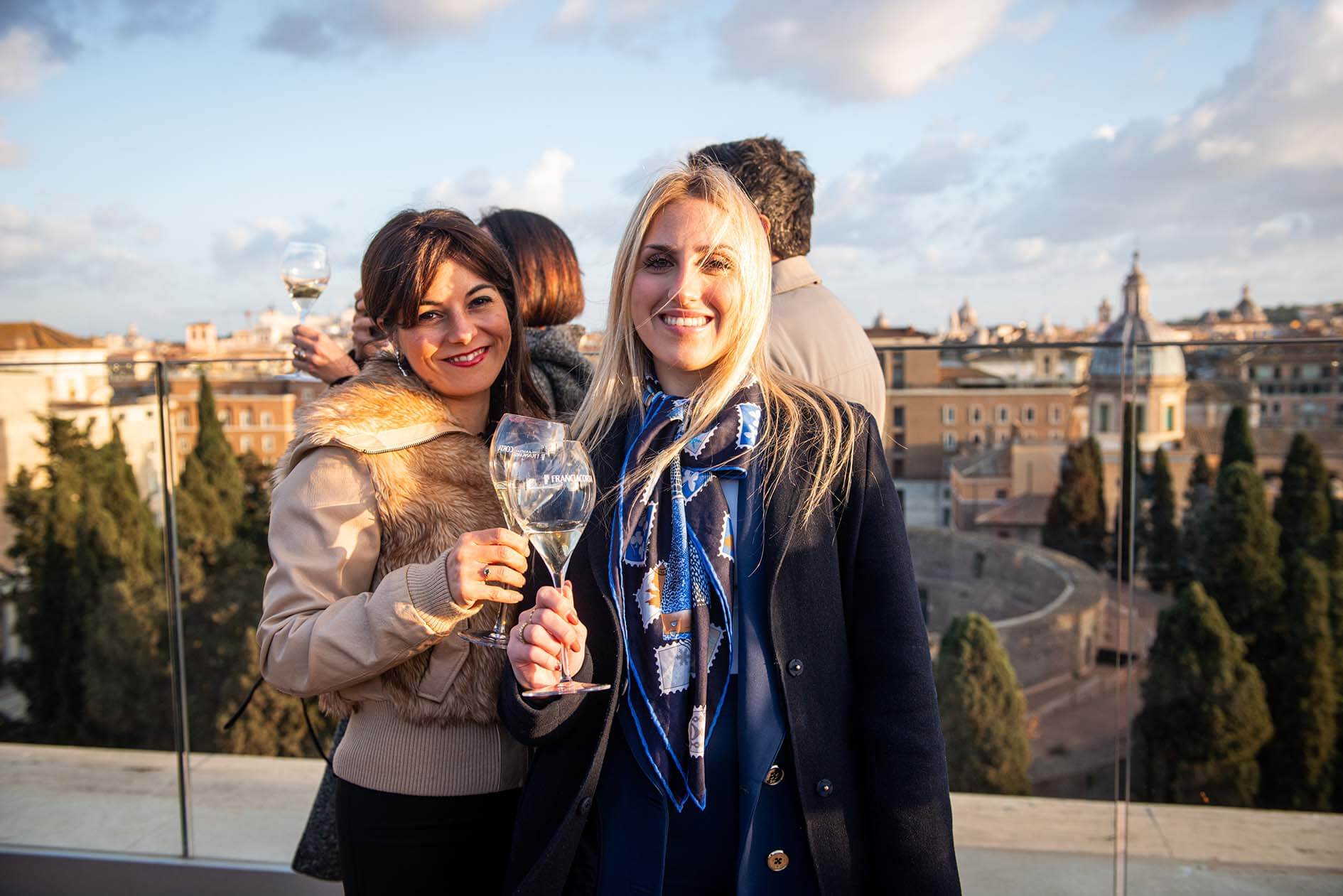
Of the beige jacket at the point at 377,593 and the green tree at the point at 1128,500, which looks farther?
the green tree at the point at 1128,500

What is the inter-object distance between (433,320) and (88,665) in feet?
23.4

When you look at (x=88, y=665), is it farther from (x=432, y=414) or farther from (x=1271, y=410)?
(x=1271, y=410)

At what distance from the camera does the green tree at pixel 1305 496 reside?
8109 millimetres

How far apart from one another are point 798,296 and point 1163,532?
27.5 feet

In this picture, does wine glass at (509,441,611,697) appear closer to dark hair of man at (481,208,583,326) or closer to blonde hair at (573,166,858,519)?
blonde hair at (573,166,858,519)

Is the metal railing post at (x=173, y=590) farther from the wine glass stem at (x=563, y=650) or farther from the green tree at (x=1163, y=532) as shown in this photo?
the green tree at (x=1163, y=532)

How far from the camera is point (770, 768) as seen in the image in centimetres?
158

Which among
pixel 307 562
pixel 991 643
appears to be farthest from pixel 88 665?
pixel 991 643

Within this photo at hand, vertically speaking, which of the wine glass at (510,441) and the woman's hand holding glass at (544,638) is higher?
the wine glass at (510,441)

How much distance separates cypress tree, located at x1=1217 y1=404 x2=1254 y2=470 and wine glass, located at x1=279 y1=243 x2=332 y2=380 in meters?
6.24

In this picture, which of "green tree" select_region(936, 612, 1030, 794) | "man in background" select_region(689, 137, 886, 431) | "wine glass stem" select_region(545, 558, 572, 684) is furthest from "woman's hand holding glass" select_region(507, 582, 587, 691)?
"green tree" select_region(936, 612, 1030, 794)

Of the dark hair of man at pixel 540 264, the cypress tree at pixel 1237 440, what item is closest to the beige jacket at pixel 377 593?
the dark hair of man at pixel 540 264

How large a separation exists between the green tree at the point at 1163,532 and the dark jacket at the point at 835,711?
3564 millimetres

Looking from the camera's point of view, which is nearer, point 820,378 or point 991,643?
point 820,378
